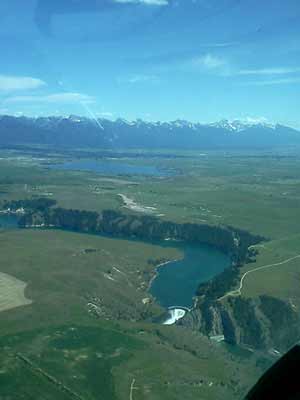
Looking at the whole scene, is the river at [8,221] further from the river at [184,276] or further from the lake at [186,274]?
the lake at [186,274]

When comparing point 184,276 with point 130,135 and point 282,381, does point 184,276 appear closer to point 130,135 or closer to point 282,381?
point 282,381

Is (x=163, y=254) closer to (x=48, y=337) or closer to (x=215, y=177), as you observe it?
(x=48, y=337)

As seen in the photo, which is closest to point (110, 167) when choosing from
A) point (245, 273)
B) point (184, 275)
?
point (184, 275)

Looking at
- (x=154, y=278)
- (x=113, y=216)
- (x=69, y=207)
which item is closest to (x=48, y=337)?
(x=154, y=278)

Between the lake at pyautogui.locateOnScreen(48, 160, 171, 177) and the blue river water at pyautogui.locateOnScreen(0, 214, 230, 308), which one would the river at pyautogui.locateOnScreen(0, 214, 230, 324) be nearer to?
the blue river water at pyautogui.locateOnScreen(0, 214, 230, 308)

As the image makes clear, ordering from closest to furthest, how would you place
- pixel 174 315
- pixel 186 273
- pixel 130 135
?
1. pixel 174 315
2. pixel 186 273
3. pixel 130 135

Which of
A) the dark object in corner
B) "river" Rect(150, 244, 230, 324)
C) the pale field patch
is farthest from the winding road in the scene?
the dark object in corner
